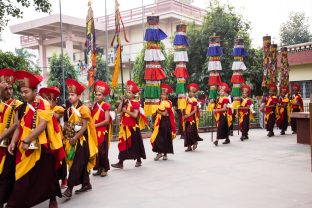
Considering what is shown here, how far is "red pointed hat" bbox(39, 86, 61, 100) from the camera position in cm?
555

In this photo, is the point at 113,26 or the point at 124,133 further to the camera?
the point at 113,26

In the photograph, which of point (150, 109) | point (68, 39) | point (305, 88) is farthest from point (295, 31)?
point (150, 109)

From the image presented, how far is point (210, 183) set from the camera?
608cm

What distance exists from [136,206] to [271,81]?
39.8ft

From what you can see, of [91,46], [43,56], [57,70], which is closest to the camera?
[91,46]

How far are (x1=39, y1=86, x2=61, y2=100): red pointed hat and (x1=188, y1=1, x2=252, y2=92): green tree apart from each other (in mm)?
13458

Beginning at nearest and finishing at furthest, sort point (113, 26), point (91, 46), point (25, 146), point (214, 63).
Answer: point (25, 146), point (91, 46), point (214, 63), point (113, 26)

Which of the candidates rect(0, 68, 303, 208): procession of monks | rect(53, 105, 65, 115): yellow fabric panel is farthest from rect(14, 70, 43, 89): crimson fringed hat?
rect(53, 105, 65, 115): yellow fabric panel

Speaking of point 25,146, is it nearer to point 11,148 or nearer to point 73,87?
point 11,148

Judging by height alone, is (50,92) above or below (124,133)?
above

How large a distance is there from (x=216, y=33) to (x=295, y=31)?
1534cm

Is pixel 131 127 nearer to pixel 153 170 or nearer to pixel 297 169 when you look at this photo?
pixel 153 170

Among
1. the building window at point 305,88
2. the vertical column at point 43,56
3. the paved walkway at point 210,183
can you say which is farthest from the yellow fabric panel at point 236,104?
the vertical column at point 43,56

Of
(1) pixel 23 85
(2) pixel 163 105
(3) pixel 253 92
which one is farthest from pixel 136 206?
(3) pixel 253 92
